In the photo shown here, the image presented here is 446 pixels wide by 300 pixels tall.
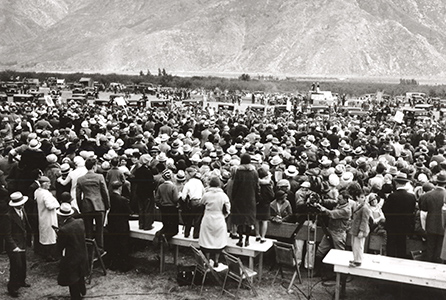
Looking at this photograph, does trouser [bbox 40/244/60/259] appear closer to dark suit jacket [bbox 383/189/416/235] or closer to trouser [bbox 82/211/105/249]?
trouser [bbox 82/211/105/249]

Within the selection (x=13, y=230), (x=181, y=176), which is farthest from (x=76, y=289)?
(x=181, y=176)

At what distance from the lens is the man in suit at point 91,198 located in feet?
30.1

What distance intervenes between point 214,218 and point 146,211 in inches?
71.0

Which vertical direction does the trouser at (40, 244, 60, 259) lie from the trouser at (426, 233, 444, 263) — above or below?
below

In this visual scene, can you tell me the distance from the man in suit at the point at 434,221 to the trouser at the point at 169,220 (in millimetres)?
4421

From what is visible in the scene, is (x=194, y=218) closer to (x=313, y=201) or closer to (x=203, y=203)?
(x=203, y=203)

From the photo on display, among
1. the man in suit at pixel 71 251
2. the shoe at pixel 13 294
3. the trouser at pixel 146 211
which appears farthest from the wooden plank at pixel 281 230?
the shoe at pixel 13 294

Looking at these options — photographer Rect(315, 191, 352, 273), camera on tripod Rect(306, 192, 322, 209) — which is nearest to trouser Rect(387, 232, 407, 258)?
photographer Rect(315, 191, 352, 273)

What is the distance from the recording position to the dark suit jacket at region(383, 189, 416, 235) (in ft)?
28.1

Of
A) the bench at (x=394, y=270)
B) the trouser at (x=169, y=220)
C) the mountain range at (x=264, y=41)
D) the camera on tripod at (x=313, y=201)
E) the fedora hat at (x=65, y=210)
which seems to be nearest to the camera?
the bench at (x=394, y=270)

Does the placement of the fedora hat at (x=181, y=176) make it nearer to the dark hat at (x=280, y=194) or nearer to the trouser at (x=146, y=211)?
the trouser at (x=146, y=211)

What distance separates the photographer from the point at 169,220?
30.1ft

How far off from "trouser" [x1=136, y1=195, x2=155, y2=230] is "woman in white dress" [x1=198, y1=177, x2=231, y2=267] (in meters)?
1.54

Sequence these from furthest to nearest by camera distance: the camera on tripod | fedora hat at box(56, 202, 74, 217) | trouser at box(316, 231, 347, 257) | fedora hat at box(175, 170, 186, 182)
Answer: fedora hat at box(175, 170, 186, 182) → trouser at box(316, 231, 347, 257) → the camera on tripod → fedora hat at box(56, 202, 74, 217)
